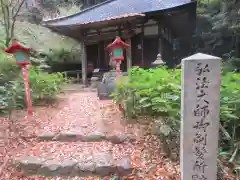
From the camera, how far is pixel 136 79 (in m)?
4.54

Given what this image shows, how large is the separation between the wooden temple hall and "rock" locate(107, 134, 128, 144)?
618 cm

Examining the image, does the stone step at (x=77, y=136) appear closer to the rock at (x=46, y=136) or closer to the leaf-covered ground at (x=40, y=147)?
the rock at (x=46, y=136)

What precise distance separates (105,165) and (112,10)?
35.2 ft

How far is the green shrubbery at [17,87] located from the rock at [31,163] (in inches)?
86.5

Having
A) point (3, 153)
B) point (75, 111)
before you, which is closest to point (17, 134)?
point (3, 153)

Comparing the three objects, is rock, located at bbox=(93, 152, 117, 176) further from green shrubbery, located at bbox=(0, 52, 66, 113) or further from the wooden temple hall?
the wooden temple hall

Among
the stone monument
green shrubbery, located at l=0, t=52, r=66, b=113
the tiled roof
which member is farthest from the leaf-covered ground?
the tiled roof

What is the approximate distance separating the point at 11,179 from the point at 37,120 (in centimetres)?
194

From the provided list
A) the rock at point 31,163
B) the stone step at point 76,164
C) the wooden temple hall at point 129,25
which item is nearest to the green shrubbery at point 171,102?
the stone step at point 76,164

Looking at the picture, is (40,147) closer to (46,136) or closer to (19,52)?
(46,136)

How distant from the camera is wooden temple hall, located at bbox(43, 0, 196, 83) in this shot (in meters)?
9.85

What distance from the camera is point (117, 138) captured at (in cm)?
394

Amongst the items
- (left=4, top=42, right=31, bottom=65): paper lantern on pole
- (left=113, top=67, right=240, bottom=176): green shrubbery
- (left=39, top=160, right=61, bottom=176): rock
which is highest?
(left=4, top=42, right=31, bottom=65): paper lantern on pole

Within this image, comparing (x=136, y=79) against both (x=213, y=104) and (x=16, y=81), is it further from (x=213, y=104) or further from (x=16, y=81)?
(x=16, y=81)
